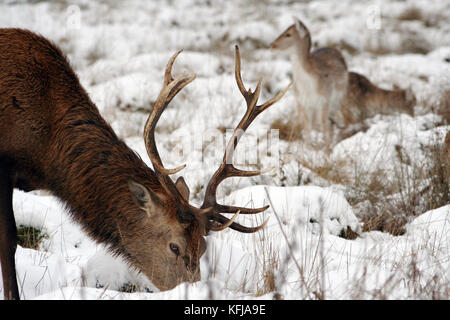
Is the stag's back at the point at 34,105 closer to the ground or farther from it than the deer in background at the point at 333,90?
closer to the ground

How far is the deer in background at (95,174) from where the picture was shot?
121 inches

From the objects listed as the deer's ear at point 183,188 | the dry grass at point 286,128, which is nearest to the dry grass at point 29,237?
the deer's ear at point 183,188

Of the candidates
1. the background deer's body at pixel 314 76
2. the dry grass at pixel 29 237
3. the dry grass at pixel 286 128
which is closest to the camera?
the dry grass at pixel 29 237

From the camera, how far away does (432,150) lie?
5285mm

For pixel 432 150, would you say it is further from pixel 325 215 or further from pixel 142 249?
pixel 142 249

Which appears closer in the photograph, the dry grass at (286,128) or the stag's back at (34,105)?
the stag's back at (34,105)

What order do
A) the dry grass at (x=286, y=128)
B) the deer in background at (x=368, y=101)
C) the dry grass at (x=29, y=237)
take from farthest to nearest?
the deer in background at (x=368, y=101)
the dry grass at (x=286, y=128)
the dry grass at (x=29, y=237)

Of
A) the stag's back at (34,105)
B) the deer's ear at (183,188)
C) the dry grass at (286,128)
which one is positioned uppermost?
the dry grass at (286,128)

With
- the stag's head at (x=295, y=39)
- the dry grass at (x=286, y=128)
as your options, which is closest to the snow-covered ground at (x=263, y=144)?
the dry grass at (x=286, y=128)

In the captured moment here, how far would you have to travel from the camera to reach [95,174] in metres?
3.26

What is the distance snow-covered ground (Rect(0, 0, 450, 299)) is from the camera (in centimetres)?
302

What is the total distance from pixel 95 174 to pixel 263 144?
361cm

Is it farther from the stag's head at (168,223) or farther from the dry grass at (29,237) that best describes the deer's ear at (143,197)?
the dry grass at (29,237)
